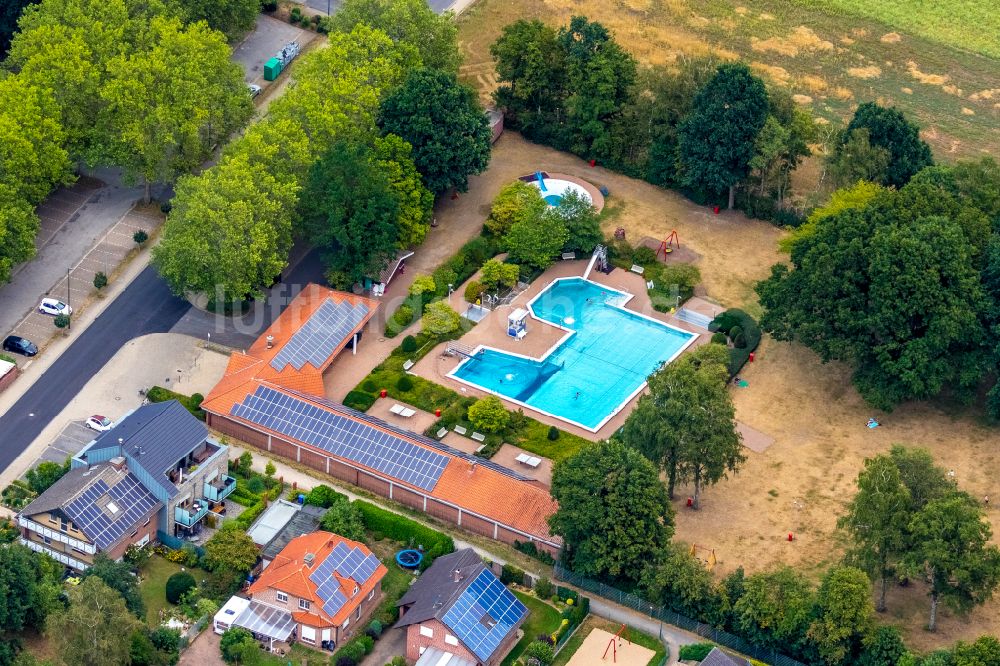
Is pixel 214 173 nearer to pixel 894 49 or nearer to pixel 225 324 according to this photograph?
pixel 225 324

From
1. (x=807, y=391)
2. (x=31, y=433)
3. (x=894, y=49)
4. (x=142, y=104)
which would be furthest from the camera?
(x=894, y=49)

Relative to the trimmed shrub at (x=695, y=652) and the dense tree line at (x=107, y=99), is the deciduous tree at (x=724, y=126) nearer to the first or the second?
the dense tree line at (x=107, y=99)

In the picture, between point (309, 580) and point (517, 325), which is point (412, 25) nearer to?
point (517, 325)

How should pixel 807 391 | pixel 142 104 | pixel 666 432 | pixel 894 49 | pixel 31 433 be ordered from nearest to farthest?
pixel 666 432 < pixel 31 433 < pixel 807 391 < pixel 142 104 < pixel 894 49

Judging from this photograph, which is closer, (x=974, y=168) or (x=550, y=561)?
(x=550, y=561)

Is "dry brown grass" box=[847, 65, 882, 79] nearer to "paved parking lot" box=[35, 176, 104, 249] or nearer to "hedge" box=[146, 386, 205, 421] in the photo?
"paved parking lot" box=[35, 176, 104, 249]

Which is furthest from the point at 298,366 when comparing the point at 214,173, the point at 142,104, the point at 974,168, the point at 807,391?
the point at 974,168
